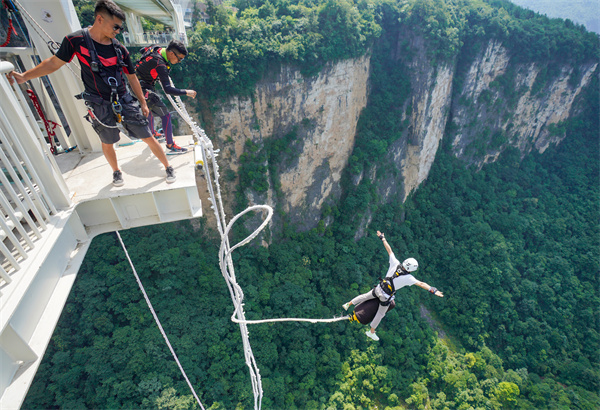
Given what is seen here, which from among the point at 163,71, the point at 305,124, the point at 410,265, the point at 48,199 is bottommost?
the point at 305,124

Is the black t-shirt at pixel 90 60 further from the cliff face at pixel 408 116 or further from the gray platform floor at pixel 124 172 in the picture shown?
the cliff face at pixel 408 116

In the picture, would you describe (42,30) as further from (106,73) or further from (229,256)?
(229,256)

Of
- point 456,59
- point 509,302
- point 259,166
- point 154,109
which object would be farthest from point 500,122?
point 154,109

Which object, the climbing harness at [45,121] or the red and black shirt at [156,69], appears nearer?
the climbing harness at [45,121]

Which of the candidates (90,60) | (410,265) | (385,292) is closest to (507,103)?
(410,265)

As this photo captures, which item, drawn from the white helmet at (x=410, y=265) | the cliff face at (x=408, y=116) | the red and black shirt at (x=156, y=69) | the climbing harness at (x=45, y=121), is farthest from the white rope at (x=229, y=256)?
the cliff face at (x=408, y=116)
